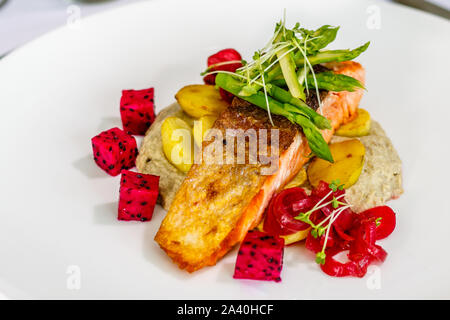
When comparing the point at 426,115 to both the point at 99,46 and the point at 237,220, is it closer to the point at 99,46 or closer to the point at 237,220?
the point at 237,220

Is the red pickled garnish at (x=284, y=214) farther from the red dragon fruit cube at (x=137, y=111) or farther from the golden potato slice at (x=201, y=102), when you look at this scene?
the red dragon fruit cube at (x=137, y=111)

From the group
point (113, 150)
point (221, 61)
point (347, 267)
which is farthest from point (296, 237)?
point (221, 61)

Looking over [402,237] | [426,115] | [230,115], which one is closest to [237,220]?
[230,115]

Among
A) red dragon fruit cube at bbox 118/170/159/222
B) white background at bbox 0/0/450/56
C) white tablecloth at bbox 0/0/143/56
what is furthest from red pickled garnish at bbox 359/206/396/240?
white tablecloth at bbox 0/0/143/56
